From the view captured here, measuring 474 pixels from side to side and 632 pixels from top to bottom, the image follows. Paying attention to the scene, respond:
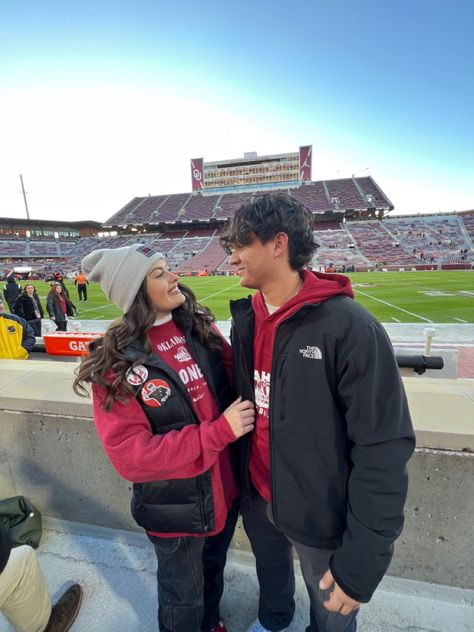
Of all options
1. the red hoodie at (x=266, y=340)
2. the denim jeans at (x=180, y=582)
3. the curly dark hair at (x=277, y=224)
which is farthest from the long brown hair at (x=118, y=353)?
the denim jeans at (x=180, y=582)

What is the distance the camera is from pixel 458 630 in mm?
1530

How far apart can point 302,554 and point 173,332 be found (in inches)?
42.9

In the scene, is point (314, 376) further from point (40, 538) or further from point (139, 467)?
point (40, 538)

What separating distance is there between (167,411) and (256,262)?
27.2 inches

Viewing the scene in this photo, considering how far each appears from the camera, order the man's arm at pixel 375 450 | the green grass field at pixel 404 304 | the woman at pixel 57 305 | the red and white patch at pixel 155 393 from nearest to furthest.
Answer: the man's arm at pixel 375 450 → the red and white patch at pixel 155 393 → the woman at pixel 57 305 → the green grass field at pixel 404 304

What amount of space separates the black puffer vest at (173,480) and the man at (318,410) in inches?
7.0

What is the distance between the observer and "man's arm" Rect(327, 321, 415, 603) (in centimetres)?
98

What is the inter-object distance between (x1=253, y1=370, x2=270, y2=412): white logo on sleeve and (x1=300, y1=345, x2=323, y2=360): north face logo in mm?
223

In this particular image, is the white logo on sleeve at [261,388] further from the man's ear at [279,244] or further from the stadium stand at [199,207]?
the stadium stand at [199,207]

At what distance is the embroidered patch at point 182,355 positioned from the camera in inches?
52.5

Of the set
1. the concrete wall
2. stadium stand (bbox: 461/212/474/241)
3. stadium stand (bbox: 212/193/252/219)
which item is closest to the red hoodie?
the concrete wall

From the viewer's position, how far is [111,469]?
1.99m

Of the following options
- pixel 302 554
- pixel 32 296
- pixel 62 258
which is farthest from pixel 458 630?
pixel 62 258

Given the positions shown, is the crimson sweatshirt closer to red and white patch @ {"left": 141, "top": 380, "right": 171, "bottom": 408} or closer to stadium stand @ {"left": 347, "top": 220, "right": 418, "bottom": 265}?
red and white patch @ {"left": 141, "top": 380, "right": 171, "bottom": 408}
